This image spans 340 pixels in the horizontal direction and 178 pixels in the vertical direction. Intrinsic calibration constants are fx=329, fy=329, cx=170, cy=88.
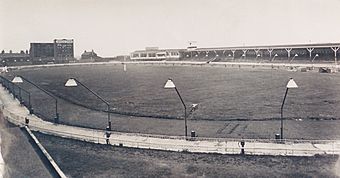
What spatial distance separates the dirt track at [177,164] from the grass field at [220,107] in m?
6.70

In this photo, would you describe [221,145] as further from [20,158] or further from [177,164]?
[20,158]

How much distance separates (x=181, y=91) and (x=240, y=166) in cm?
3471

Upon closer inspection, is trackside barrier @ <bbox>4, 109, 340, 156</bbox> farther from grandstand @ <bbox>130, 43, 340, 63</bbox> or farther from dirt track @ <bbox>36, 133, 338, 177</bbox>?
grandstand @ <bbox>130, 43, 340, 63</bbox>

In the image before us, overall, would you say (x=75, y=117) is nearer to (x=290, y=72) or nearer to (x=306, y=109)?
(x=306, y=109)

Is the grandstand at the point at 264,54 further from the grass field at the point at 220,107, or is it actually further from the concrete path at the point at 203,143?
the concrete path at the point at 203,143

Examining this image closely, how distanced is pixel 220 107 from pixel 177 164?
2055 centimetres

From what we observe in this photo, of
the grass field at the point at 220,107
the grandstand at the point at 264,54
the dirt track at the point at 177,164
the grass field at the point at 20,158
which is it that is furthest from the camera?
the grandstand at the point at 264,54

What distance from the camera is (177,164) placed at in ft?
61.0

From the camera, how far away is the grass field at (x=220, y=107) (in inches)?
1134

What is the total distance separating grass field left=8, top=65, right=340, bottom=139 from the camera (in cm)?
2880

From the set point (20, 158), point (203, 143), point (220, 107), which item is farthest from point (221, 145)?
point (220, 107)

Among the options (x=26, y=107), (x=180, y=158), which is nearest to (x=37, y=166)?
(x=180, y=158)

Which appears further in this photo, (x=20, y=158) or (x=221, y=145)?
(x=221, y=145)

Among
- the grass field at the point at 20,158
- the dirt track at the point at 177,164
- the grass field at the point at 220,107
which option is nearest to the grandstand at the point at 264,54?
the grass field at the point at 220,107
